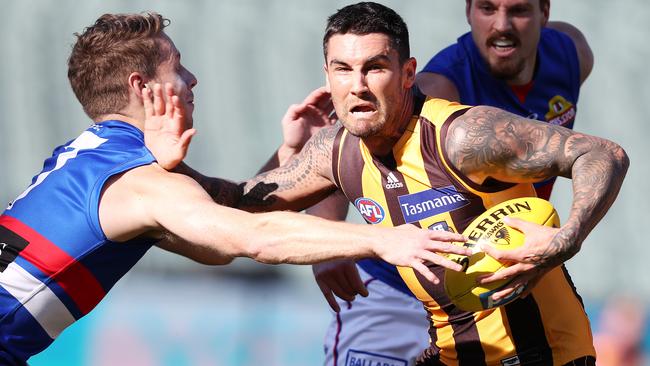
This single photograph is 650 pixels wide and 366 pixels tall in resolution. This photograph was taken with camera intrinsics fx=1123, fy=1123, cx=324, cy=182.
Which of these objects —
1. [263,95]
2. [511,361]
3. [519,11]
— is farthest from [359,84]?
[263,95]

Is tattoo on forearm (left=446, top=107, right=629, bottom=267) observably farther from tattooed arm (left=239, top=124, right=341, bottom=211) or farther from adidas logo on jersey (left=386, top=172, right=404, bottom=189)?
tattooed arm (left=239, top=124, right=341, bottom=211)

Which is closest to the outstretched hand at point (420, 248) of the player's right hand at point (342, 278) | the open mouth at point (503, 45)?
the player's right hand at point (342, 278)

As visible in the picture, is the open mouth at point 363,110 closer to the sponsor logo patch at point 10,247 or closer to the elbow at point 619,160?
the elbow at point 619,160

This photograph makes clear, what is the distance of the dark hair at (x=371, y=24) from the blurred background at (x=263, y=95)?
312cm

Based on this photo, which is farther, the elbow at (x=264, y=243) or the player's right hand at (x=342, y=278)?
the player's right hand at (x=342, y=278)

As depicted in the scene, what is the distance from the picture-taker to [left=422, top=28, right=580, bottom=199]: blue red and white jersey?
616 centimetres

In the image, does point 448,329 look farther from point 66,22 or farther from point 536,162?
point 66,22

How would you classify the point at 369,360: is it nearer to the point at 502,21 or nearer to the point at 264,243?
the point at 502,21

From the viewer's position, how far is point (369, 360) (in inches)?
243

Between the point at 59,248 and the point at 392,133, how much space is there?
1458mm

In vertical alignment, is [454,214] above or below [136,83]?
below

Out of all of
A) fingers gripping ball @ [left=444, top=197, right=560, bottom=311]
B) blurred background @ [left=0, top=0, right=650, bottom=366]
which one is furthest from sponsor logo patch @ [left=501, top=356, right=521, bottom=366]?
blurred background @ [left=0, top=0, right=650, bottom=366]

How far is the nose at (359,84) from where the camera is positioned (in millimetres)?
4598

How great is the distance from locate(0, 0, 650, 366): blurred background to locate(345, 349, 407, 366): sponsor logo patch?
4.46 ft
